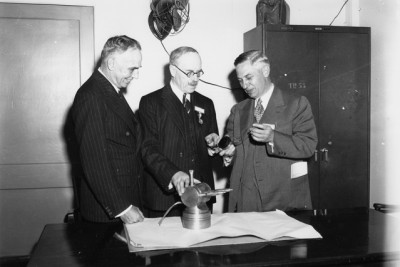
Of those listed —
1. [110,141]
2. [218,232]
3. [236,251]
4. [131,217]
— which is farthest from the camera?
[110,141]

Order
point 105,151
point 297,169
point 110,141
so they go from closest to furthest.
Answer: point 105,151 < point 110,141 < point 297,169

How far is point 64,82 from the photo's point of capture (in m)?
3.88

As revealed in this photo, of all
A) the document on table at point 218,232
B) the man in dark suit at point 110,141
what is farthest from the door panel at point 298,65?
the document on table at point 218,232

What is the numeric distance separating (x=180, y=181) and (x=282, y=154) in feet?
2.21

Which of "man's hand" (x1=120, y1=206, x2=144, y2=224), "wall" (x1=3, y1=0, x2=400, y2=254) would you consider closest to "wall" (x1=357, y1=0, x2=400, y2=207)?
"wall" (x1=3, y1=0, x2=400, y2=254)

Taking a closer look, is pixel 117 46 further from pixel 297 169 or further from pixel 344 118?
pixel 344 118

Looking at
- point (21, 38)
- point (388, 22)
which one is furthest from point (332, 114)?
point (21, 38)

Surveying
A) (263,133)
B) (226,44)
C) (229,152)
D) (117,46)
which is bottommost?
(229,152)

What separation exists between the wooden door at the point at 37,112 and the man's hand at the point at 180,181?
191 cm

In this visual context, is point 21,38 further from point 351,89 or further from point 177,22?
point 351,89

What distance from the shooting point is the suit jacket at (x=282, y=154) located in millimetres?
2570

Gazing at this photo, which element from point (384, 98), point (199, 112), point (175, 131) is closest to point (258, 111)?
point (199, 112)

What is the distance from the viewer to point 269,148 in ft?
8.39

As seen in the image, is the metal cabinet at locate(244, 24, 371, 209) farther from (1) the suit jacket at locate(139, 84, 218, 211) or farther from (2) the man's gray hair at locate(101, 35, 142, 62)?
(2) the man's gray hair at locate(101, 35, 142, 62)
